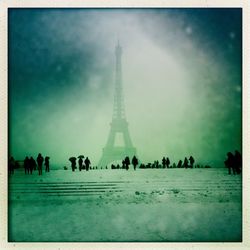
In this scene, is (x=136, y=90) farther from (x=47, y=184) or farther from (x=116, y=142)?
(x=47, y=184)

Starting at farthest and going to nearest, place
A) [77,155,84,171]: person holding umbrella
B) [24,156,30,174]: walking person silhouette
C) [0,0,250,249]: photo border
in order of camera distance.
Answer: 1. [77,155,84,171]: person holding umbrella
2. [24,156,30,174]: walking person silhouette
3. [0,0,250,249]: photo border

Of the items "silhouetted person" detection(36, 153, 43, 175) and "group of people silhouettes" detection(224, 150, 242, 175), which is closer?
"group of people silhouettes" detection(224, 150, 242, 175)

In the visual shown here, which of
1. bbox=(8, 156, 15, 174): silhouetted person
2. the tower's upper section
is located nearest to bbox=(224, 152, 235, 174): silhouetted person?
the tower's upper section

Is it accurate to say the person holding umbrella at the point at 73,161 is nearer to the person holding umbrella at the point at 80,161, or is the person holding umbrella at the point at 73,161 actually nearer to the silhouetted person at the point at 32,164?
the person holding umbrella at the point at 80,161

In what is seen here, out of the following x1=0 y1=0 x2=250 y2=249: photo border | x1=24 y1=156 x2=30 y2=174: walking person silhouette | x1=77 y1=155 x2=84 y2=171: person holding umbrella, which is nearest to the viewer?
x1=0 y1=0 x2=250 y2=249: photo border

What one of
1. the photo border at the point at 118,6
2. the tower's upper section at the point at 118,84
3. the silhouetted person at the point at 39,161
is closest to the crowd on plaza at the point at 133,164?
the silhouetted person at the point at 39,161

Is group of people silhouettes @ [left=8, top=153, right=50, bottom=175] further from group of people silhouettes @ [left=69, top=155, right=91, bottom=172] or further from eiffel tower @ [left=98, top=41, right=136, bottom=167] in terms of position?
eiffel tower @ [left=98, top=41, right=136, bottom=167]
